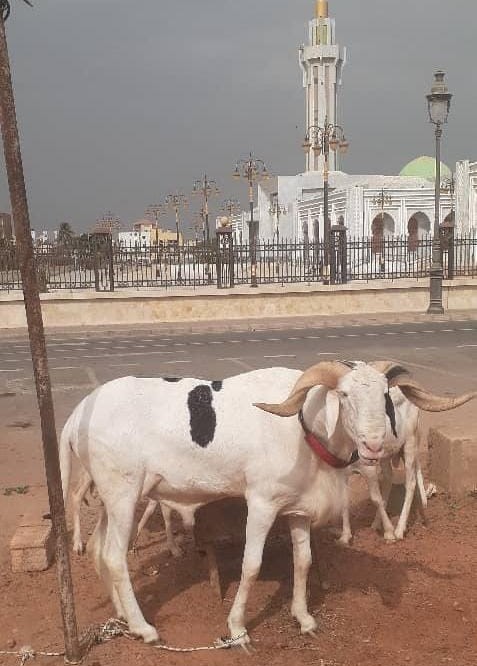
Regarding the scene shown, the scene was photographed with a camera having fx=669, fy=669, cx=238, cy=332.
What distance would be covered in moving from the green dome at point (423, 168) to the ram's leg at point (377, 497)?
68.2m

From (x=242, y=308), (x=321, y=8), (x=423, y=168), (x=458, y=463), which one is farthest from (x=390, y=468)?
(x=321, y=8)

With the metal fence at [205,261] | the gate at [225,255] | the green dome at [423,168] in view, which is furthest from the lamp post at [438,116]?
the green dome at [423,168]

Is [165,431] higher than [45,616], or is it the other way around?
[165,431]

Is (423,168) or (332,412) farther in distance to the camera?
(423,168)

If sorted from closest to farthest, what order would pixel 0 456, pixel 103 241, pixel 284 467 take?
pixel 284 467
pixel 0 456
pixel 103 241

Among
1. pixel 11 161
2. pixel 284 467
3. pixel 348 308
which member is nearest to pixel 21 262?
pixel 11 161

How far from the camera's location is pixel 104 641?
157 inches

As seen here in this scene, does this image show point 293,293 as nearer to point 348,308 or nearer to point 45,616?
point 348,308

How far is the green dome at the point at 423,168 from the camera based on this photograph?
70056 millimetres

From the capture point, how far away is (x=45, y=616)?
4.35 m

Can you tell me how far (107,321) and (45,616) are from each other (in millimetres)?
18574

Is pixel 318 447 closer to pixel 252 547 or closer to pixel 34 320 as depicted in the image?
pixel 252 547

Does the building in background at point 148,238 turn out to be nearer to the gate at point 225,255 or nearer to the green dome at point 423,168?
the gate at point 225,255

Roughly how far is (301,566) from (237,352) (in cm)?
1171
